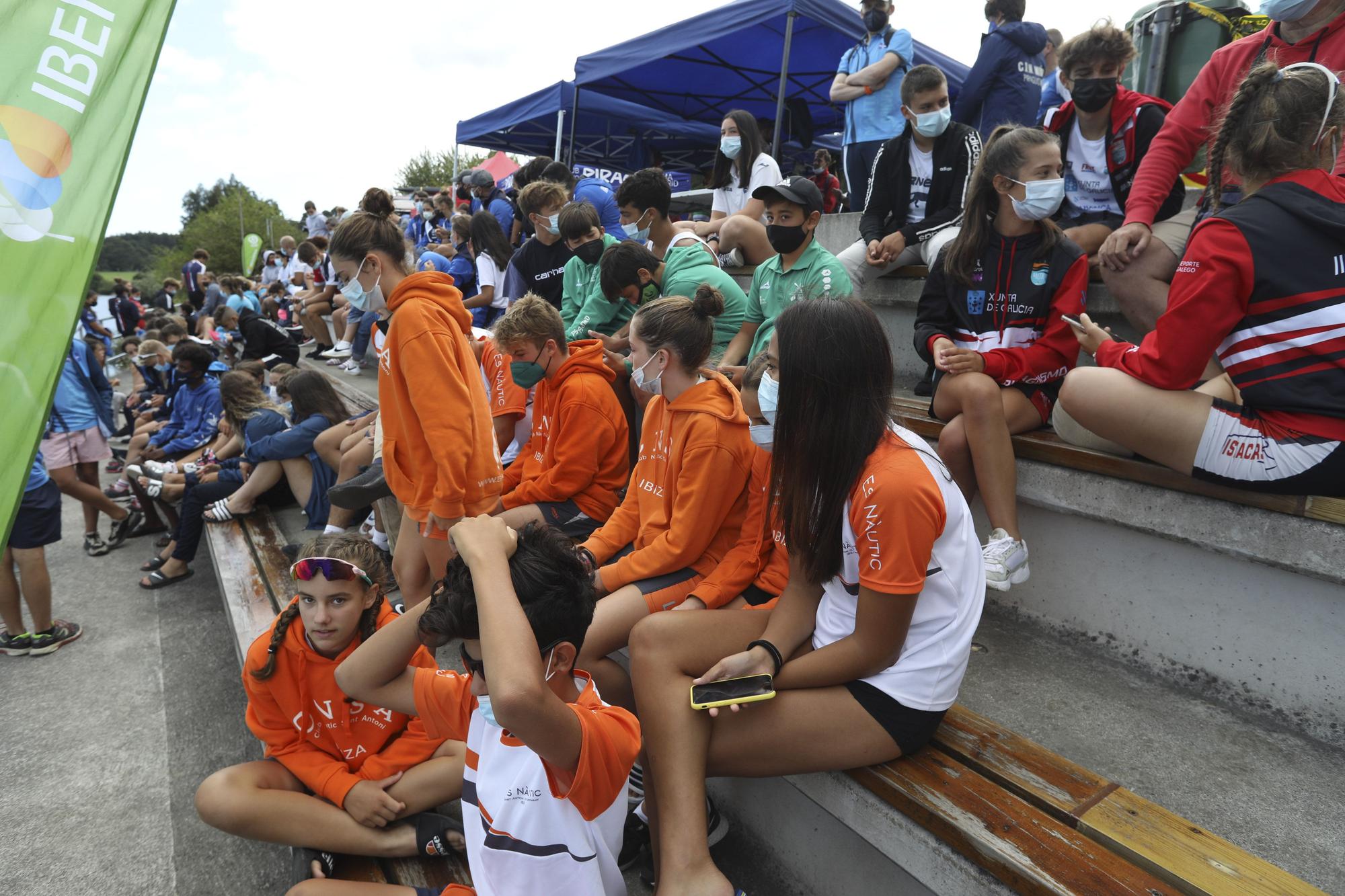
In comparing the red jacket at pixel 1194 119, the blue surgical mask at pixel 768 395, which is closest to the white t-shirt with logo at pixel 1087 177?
the red jacket at pixel 1194 119

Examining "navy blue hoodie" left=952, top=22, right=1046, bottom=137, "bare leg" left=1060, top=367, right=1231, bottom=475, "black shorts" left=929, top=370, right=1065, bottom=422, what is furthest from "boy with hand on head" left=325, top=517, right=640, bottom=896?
"navy blue hoodie" left=952, top=22, right=1046, bottom=137

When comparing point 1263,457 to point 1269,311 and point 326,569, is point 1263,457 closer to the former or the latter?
point 1269,311

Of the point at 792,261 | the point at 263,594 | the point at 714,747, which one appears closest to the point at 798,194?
the point at 792,261

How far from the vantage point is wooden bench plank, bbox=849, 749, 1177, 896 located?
1.37 meters

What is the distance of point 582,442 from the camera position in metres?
3.39

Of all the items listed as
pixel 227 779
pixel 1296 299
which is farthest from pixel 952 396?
pixel 227 779

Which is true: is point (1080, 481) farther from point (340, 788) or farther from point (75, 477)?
point (75, 477)

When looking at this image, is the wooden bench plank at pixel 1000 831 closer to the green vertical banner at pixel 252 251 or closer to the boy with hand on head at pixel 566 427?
the boy with hand on head at pixel 566 427

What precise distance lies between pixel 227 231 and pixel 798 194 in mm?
54226

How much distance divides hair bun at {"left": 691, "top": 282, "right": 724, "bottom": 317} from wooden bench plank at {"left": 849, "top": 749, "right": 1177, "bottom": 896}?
161 cm

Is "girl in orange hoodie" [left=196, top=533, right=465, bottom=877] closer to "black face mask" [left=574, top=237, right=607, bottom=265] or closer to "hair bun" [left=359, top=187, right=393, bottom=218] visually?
"black face mask" [left=574, top=237, right=607, bottom=265]

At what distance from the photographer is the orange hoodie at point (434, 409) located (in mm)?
2789

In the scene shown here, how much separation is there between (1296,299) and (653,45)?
814 cm

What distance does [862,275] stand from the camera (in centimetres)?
422
